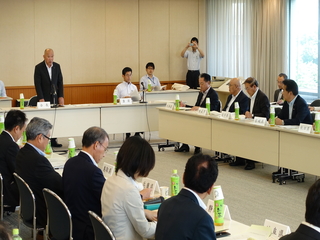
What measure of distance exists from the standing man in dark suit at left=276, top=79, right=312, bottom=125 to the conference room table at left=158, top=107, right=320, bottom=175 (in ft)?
0.66

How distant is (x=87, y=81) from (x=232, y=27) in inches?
144

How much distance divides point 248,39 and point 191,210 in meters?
10.1

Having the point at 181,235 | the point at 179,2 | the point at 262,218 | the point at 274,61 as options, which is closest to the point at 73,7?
the point at 179,2

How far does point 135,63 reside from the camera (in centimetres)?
1276

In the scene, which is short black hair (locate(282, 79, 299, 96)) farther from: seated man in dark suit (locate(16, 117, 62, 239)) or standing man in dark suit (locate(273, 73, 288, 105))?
seated man in dark suit (locate(16, 117, 62, 239))

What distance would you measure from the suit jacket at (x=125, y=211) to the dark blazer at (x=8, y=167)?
174 centimetres

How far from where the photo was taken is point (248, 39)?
1191 cm

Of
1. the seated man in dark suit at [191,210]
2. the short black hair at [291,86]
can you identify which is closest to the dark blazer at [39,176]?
the seated man in dark suit at [191,210]

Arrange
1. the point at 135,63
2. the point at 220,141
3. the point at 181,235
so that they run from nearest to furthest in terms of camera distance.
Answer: the point at 181,235, the point at 220,141, the point at 135,63

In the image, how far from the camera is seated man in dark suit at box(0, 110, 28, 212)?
433 centimetres

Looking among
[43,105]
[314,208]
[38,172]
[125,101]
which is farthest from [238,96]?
[314,208]

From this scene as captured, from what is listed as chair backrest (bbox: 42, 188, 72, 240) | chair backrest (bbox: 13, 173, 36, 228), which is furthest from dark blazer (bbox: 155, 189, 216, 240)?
chair backrest (bbox: 13, 173, 36, 228)

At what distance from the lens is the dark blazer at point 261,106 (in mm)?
6945

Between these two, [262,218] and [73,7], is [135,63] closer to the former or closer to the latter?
[73,7]
